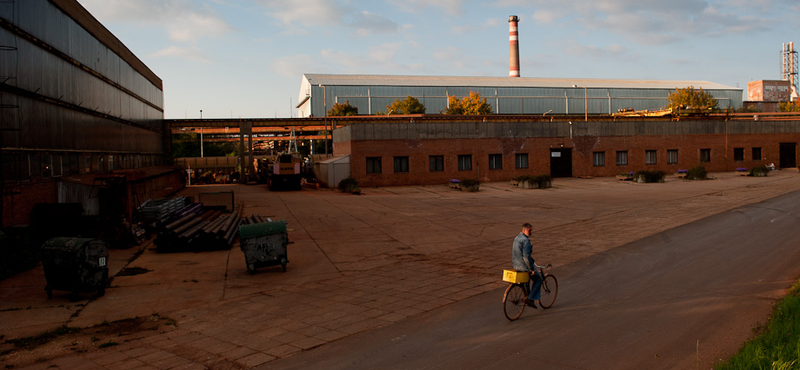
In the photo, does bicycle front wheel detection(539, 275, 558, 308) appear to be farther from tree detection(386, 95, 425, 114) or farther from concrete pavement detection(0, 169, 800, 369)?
tree detection(386, 95, 425, 114)

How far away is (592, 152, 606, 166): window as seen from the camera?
52.2m

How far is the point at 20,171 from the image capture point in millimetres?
17516

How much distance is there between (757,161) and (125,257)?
60.2 metres

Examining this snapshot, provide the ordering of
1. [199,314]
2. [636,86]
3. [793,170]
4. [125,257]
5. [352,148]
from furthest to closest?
[636,86]
[793,170]
[352,148]
[125,257]
[199,314]

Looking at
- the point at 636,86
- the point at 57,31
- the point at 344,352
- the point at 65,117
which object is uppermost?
the point at 636,86

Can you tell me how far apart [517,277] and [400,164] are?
3661 centimetres

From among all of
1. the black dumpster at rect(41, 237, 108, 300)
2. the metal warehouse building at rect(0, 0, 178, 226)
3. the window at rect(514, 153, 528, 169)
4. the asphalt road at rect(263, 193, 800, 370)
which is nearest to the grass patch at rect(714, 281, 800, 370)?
the asphalt road at rect(263, 193, 800, 370)

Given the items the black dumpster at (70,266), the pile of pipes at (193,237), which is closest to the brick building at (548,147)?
the pile of pipes at (193,237)

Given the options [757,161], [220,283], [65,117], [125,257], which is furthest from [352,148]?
[757,161]

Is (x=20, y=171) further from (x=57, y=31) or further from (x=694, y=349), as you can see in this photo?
(x=694, y=349)

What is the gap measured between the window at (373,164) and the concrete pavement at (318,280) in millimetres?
15185

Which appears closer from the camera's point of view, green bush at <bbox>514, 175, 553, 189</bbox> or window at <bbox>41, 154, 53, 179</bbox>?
window at <bbox>41, 154, 53, 179</bbox>

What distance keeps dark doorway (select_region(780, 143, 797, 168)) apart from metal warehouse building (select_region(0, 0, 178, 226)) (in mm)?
60593

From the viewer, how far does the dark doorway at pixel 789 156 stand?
5900 centimetres
